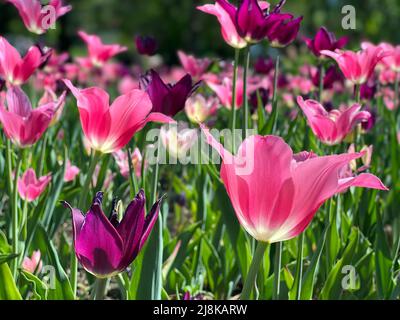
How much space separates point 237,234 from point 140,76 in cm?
46

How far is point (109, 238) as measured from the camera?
36.4 inches

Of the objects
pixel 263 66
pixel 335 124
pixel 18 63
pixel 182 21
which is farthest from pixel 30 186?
pixel 182 21

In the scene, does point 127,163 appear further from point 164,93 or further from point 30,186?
point 164,93

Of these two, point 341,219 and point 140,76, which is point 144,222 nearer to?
point 140,76

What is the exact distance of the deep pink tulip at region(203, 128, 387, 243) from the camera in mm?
888

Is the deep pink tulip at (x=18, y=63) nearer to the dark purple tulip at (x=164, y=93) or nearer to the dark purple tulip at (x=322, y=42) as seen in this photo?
the dark purple tulip at (x=164, y=93)

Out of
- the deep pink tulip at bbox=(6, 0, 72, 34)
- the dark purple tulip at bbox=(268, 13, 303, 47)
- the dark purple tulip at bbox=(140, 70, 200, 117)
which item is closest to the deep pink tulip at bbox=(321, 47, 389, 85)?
the dark purple tulip at bbox=(268, 13, 303, 47)

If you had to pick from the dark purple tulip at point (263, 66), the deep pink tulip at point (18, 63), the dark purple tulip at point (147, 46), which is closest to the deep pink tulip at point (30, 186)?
the deep pink tulip at point (18, 63)

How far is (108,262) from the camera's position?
3.06ft

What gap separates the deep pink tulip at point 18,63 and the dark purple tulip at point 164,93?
418 mm

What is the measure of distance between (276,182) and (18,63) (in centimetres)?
105

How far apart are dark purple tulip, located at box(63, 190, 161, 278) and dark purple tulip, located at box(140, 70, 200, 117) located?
536 millimetres

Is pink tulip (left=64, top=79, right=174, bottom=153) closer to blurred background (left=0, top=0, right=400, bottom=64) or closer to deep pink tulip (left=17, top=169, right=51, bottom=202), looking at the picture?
deep pink tulip (left=17, top=169, right=51, bottom=202)

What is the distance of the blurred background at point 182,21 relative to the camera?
51.5 feet
